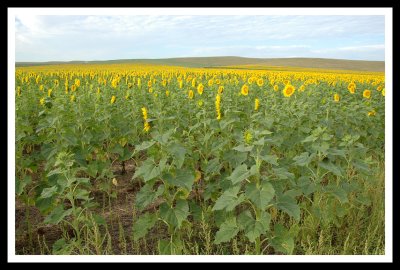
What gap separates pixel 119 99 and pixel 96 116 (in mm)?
1447

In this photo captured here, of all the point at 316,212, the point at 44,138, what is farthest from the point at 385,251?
the point at 44,138

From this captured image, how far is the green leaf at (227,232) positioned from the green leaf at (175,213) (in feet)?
1.20

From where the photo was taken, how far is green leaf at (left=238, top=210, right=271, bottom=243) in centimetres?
286

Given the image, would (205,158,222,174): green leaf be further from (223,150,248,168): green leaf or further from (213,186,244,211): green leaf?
(213,186,244,211): green leaf

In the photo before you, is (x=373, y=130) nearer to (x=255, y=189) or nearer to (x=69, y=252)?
(x=255, y=189)

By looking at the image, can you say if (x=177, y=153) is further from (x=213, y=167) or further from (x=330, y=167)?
(x=330, y=167)

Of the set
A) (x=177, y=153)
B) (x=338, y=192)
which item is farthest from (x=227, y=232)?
(x=338, y=192)

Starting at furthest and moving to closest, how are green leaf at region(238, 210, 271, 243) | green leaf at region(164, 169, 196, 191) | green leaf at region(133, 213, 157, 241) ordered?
green leaf at region(133, 213, 157, 241) → green leaf at region(164, 169, 196, 191) → green leaf at region(238, 210, 271, 243)

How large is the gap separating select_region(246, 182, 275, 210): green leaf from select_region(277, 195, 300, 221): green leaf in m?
0.26

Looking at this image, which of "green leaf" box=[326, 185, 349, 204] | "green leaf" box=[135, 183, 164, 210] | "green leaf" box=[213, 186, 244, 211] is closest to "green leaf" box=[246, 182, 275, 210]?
"green leaf" box=[213, 186, 244, 211]

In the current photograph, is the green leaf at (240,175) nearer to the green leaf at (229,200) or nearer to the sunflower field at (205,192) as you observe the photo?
the sunflower field at (205,192)

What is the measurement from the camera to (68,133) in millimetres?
4469

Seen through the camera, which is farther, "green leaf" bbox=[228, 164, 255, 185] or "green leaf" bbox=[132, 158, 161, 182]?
"green leaf" bbox=[132, 158, 161, 182]

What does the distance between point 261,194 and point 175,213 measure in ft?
2.94
